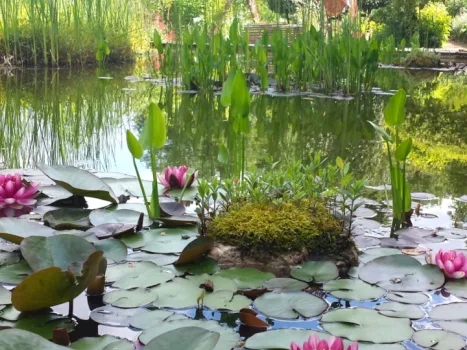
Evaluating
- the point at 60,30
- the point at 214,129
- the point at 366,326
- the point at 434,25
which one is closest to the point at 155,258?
the point at 366,326

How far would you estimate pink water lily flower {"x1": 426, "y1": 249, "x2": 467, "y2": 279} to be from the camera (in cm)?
156

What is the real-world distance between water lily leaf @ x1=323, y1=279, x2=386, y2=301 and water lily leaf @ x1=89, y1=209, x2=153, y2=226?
695 mm

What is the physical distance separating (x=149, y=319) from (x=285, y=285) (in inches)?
15.3

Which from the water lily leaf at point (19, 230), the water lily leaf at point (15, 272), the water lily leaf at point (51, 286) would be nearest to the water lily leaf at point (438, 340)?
the water lily leaf at point (51, 286)

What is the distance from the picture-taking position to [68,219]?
77.4 inches

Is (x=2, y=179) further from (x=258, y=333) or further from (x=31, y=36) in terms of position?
(x=31, y=36)

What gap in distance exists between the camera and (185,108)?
17.0 feet

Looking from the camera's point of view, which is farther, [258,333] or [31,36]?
[31,36]

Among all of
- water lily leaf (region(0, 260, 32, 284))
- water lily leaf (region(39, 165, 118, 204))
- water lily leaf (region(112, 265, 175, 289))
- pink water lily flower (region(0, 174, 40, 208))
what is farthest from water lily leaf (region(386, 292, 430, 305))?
pink water lily flower (region(0, 174, 40, 208))

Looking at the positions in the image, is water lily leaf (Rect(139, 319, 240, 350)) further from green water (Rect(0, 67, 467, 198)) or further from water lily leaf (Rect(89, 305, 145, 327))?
green water (Rect(0, 67, 467, 198))

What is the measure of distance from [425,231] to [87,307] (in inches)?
45.0

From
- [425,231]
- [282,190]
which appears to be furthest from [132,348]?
[425,231]

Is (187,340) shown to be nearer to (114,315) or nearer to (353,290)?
(114,315)

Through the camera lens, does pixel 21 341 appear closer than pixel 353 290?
Yes
